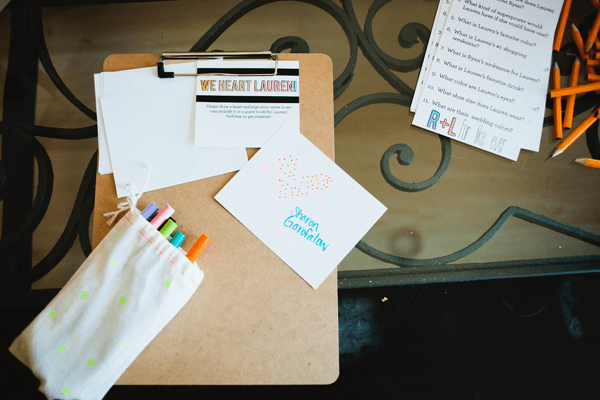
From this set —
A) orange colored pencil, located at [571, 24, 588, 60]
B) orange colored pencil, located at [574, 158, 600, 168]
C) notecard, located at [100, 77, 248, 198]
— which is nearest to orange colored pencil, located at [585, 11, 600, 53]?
orange colored pencil, located at [571, 24, 588, 60]

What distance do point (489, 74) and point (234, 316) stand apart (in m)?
0.71

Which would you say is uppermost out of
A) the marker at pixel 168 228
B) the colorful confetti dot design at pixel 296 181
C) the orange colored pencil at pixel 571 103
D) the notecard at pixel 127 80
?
the notecard at pixel 127 80

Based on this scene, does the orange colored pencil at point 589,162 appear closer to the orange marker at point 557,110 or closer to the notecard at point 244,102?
the orange marker at point 557,110

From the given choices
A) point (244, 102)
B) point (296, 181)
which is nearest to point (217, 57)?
point (244, 102)

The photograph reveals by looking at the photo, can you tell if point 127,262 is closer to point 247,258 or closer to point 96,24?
point 247,258

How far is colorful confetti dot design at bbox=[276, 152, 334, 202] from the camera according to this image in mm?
509

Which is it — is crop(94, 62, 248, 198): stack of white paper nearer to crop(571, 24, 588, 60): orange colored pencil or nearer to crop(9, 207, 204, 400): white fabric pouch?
crop(9, 207, 204, 400): white fabric pouch

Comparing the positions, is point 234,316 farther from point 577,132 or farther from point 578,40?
point 578,40

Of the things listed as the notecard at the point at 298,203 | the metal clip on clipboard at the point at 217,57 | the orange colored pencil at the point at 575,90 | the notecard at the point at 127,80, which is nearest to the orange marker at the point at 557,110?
the orange colored pencil at the point at 575,90

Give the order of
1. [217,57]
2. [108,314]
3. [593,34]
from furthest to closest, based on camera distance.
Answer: [593,34], [217,57], [108,314]

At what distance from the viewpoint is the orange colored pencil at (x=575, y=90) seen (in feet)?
Result: 2.10

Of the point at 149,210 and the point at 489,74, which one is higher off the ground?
the point at 489,74

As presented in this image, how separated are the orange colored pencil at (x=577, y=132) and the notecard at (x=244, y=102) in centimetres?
60

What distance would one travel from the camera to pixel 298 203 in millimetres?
506
